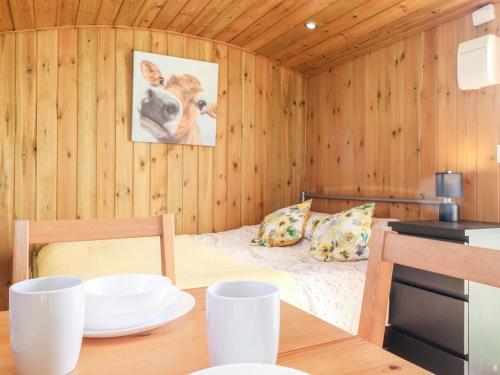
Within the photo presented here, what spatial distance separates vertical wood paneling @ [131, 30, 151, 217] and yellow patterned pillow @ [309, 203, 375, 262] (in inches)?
58.4

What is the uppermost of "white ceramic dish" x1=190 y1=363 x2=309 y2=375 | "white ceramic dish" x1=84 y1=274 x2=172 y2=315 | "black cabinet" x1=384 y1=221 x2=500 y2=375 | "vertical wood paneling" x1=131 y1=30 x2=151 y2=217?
"vertical wood paneling" x1=131 y1=30 x2=151 y2=217

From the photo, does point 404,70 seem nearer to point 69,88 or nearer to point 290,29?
point 290,29

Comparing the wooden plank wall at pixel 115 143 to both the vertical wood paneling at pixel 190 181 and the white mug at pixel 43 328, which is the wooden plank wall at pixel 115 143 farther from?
the white mug at pixel 43 328

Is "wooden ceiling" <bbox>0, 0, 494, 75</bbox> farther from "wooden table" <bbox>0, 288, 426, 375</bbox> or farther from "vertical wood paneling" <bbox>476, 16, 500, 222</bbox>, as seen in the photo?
"wooden table" <bbox>0, 288, 426, 375</bbox>

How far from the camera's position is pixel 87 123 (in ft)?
9.83

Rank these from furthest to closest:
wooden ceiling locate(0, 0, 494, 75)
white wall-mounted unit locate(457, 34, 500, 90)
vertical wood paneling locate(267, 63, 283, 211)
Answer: vertical wood paneling locate(267, 63, 283, 211) < wooden ceiling locate(0, 0, 494, 75) < white wall-mounted unit locate(457, 34, 500, 90)

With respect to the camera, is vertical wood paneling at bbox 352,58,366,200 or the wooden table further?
vertical wood paneling at bbox 352,58,366,200

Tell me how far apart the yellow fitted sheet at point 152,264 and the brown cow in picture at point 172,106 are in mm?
1030

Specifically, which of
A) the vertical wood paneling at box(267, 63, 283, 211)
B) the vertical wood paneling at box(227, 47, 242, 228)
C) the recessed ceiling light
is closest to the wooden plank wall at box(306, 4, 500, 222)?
the vertical wood paneling at box(267, 63, 283, 211)

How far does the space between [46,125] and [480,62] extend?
285 cm

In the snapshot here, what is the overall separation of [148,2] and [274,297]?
260cm

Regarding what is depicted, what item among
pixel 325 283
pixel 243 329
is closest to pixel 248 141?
pixel 325 283

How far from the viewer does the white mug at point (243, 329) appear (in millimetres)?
477

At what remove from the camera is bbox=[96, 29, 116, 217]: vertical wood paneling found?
9.91 ft
